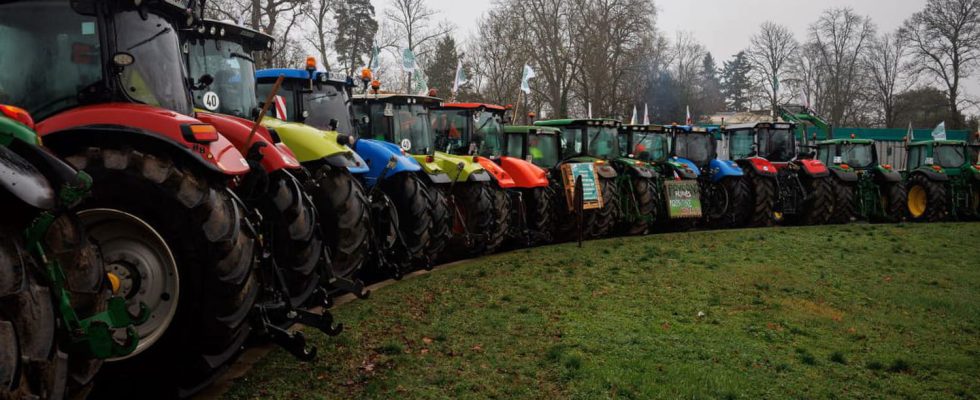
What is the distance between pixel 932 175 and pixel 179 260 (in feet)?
69.1

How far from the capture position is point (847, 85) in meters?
54.3

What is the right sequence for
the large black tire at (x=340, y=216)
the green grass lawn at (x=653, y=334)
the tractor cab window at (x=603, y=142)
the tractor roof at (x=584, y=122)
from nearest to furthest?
the green grass lawn at (x=653, y=334) → the large black tire at (x=340, y=216) → the tractor roof at (x=584, y=122) → the tractor cab window at (x=603, y=142)

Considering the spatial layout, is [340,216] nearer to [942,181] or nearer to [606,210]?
[606,210]

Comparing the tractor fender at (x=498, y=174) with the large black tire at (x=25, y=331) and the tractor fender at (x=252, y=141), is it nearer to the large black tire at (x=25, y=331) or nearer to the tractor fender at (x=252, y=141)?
the tractor fender at (x=252, y=141)

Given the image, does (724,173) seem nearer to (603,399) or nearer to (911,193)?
(911,193)

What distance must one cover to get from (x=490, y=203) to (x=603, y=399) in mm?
6711

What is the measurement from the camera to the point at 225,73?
22.6 feet

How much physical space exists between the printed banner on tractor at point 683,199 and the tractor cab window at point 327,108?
9213 mm

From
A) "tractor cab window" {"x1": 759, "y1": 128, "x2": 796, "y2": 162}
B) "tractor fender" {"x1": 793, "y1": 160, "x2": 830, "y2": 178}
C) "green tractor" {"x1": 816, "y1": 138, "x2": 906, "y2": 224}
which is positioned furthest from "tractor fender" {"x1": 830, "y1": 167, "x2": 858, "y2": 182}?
"tractor cab window" {"x1": 759, "y1": 128, "x2": 796, "y2": 162}

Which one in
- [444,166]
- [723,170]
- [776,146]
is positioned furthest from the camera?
[776,146]

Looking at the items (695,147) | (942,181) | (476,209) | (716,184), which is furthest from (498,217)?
(942,181)

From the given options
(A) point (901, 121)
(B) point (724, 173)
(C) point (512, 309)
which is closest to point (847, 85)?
(A) point (901, 121)

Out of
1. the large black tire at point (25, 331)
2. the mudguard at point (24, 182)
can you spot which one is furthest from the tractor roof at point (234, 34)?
the large black tire at point (25, 331)

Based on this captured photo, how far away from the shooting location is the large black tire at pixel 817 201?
18.3 m
